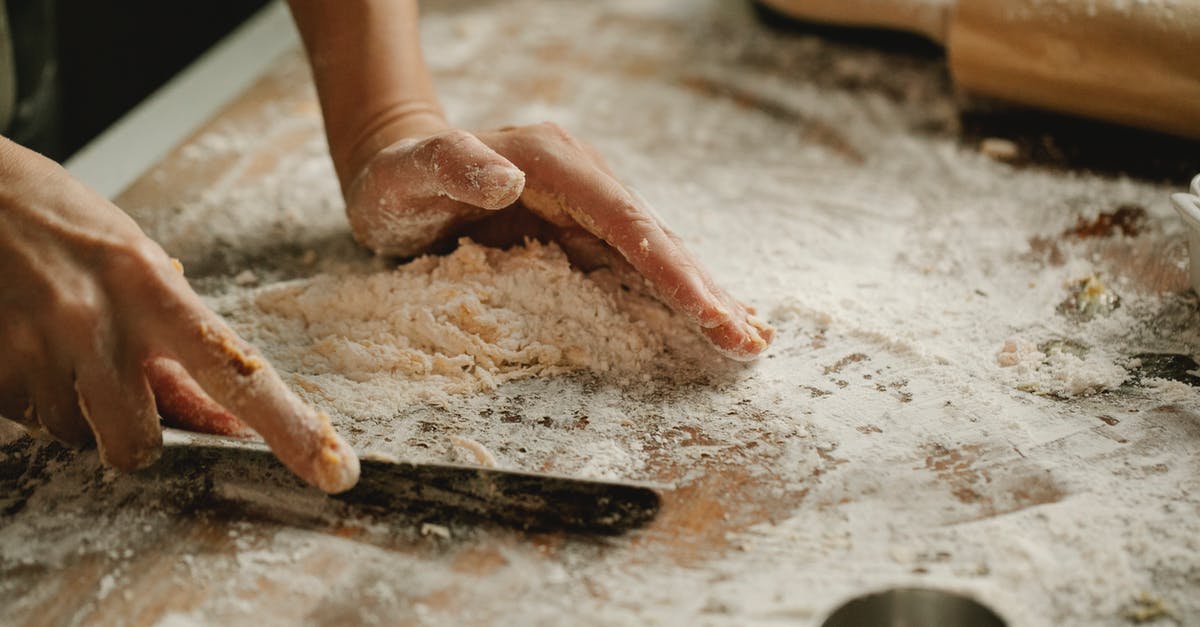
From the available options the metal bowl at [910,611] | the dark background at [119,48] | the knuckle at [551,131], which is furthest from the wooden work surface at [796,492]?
the dark background at [119,48]

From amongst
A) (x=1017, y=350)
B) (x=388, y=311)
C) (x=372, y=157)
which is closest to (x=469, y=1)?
(x=372, y=157)

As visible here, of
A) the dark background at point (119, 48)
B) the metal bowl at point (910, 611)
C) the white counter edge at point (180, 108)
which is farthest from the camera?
the dark background at point (119, 48)

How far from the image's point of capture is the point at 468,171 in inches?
43.1

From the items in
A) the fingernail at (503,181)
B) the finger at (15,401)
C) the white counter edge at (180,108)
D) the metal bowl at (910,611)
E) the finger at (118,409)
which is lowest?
the white counter edge at (180,108)

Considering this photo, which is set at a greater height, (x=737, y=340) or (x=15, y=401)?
(x=737, y=340)

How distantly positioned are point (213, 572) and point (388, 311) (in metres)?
0.38

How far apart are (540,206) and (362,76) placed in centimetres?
36

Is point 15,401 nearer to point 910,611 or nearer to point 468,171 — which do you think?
point 468,171

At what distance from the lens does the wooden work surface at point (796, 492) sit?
83 cm

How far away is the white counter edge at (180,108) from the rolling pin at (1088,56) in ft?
4.25

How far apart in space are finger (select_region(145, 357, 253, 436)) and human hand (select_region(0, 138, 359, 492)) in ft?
0.07

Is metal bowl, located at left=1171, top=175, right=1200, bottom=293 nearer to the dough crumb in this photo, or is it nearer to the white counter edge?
the dough crumb

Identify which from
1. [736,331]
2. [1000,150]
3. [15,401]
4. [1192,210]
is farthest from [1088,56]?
[15,401]

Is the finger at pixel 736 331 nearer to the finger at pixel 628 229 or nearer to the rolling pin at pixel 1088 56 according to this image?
the finger at pixel 628 229
